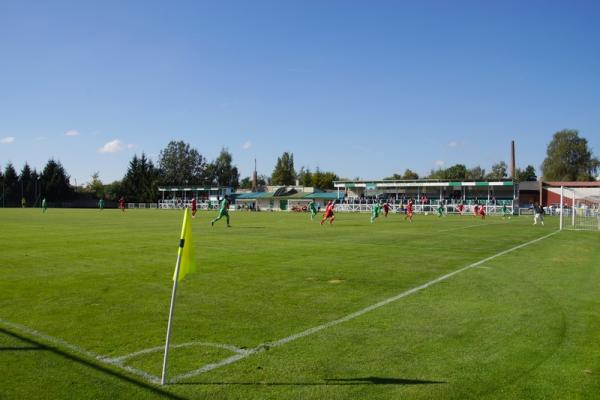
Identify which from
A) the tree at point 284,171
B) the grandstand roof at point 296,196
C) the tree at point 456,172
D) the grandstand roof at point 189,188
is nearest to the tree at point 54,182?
the grandstand roof at point 189,188

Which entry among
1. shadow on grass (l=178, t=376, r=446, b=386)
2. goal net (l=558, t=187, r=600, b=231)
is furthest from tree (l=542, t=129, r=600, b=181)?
shadow on grass (l=178, t=376, r=446, b=386)

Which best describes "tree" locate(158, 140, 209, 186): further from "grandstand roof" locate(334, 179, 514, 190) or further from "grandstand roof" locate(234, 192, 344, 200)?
"grandstand roof" locate(334, 179, 514, 190)

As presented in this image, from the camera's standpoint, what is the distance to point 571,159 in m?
105

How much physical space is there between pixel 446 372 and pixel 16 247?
1653 cm

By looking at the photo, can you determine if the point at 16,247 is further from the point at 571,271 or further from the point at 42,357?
the point at 571,271

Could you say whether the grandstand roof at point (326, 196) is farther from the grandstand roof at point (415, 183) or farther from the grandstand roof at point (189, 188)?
the grandstand roof at point (189, 188)

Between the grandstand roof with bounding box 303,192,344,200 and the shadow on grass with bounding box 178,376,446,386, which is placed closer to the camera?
the shadow on grass with bounding box 178,376,446,386

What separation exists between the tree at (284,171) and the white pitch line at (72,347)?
126 m

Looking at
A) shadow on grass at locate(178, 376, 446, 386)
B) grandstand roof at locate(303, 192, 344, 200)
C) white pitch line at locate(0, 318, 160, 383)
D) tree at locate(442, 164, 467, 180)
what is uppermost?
tree at locate(442, 164, 467, 180)

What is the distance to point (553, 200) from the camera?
3258 inches

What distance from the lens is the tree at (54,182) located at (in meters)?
102

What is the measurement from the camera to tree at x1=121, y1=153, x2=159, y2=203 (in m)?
111

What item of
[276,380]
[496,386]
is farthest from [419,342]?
[276,380]

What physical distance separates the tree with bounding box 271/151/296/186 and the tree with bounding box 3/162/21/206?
63492 millimetres
